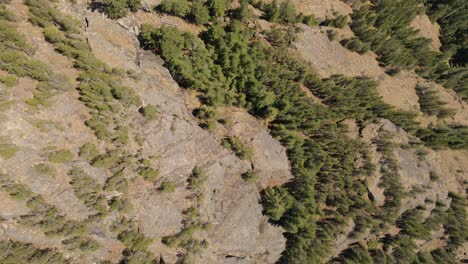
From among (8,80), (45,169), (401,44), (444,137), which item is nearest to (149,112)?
(45,169)

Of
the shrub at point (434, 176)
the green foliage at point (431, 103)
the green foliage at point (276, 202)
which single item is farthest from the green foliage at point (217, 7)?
the shrub at point (434, 176)

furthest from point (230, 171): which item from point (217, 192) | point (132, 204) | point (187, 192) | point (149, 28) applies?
point (149, 28)

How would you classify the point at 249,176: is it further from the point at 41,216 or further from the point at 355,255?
the point at 41,216

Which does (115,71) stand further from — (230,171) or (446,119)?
(446,119)

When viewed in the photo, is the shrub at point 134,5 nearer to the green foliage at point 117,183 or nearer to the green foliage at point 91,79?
the green foliage at point 91,79

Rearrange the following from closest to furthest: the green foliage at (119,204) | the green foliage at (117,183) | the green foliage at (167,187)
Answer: the green foliage at (117,183) < the green foliage at (119,204) < the green foliage at (167,187)

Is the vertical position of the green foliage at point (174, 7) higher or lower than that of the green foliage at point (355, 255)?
higher
